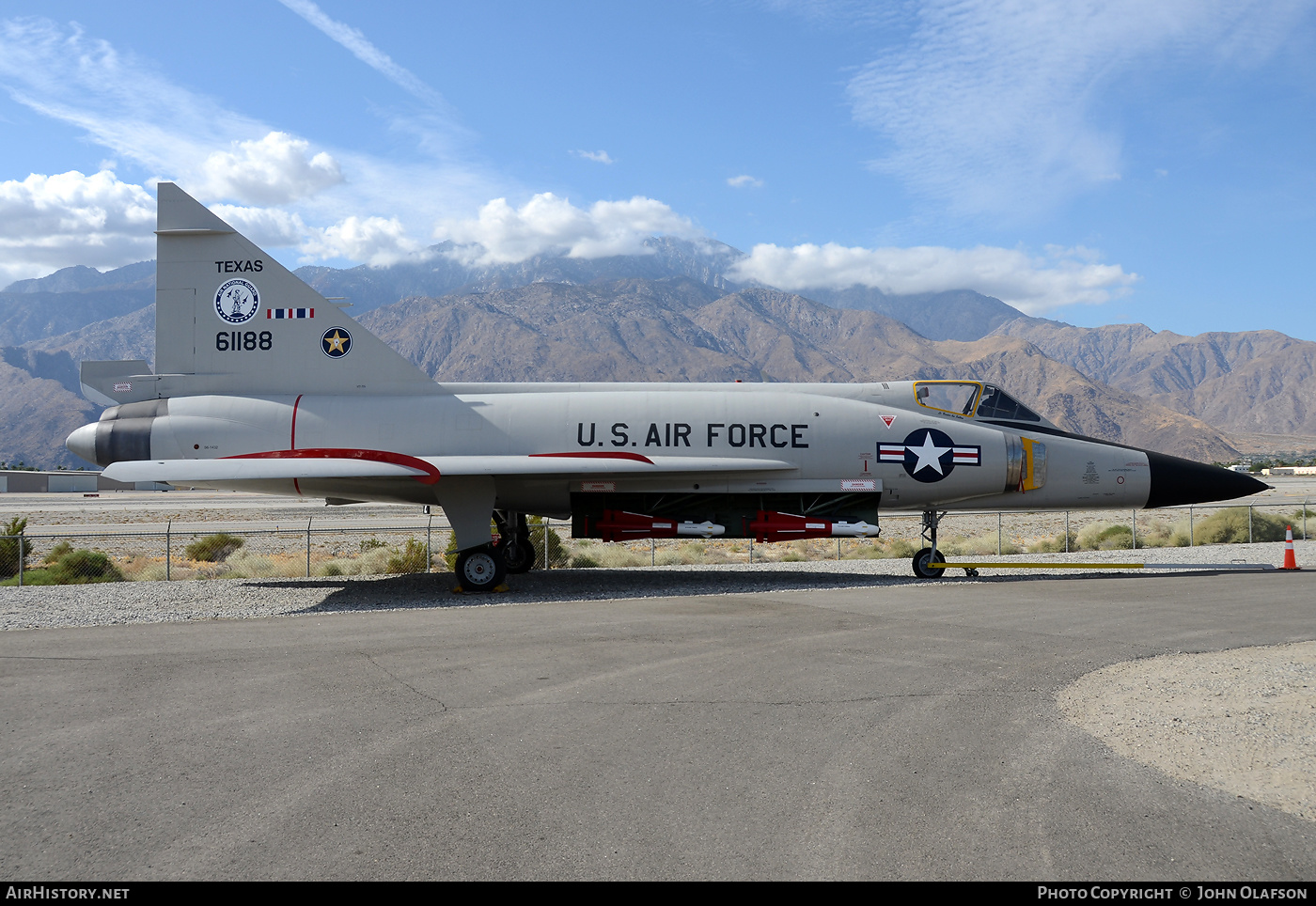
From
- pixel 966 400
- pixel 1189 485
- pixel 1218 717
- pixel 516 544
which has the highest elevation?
pixel 966 400

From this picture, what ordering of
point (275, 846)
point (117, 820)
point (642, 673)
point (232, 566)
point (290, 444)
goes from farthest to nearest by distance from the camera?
point (232, 566), point (290, 444), point (642, 673), point (117, 820), point (275, 846)

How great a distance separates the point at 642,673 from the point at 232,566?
627 inches

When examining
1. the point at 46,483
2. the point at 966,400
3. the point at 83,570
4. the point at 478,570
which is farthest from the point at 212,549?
the point at 46,483

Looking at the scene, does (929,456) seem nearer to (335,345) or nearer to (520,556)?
(520,556)

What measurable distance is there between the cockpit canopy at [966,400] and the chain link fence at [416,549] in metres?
4.22

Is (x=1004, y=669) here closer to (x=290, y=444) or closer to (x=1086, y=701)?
(x=1086, y=701)

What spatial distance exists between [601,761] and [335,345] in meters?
12.2

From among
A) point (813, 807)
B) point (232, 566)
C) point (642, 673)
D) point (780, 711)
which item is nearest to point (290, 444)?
point (232, 566)

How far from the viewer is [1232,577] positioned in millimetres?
15773

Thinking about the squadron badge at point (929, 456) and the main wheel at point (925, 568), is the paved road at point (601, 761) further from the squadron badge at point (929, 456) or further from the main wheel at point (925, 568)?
the main wheel at point (925, 568)

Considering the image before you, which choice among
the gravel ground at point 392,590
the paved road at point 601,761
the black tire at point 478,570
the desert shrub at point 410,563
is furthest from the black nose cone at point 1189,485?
the desert shrub at point 410,563

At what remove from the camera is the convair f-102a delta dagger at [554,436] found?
15.1 metres

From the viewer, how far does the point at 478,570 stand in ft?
49.2

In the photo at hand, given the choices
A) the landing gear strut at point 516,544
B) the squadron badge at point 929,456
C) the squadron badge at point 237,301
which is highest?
the squadron badge at point 237,301
